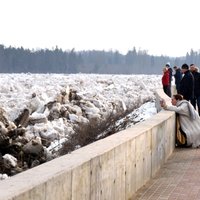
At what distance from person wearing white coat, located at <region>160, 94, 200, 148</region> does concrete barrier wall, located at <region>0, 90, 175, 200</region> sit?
1795 mm

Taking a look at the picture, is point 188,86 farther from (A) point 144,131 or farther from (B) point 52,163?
(B) point 52,163

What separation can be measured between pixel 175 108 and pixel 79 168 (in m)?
6.40

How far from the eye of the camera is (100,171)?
5438mm

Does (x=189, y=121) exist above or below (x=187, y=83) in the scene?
below

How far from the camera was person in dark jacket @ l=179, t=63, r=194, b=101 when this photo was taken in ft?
41.1

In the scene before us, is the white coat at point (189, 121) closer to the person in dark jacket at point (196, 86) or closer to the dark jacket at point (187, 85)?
the dark jacket at point (187, 85)

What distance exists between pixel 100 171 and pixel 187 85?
7682 mm

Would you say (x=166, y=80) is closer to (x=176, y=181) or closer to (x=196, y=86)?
(x=196, y=86)

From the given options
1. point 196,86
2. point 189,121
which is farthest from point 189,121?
point 196,86

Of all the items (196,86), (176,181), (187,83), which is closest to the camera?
(176,181)

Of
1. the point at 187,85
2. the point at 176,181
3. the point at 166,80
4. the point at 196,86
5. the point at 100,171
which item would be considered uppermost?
the point at 187,85

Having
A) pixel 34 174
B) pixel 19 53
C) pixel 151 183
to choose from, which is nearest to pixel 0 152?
pixel 151 183

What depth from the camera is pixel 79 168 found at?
15.9ft

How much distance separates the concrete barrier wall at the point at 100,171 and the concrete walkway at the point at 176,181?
0.12 m
